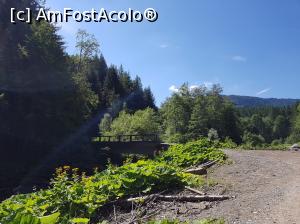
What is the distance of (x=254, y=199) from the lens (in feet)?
26.9

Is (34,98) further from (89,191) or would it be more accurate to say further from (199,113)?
(199,113)

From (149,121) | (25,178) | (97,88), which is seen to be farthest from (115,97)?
(25,178)

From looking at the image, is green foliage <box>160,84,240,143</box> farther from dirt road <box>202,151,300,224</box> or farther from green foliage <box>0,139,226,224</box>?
green foliage <box>0,139,226,224</box>

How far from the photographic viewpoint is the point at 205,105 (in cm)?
7231

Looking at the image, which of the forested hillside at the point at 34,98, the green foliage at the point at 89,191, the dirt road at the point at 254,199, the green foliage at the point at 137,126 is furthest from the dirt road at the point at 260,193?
the green foliage at the point at 137,126

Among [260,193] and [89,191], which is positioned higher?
[89,191]

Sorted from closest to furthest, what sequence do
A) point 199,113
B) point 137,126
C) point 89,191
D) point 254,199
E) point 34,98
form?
point 89,191 < point 254,199 < point 34,98 < point 137,126 < point 199,113

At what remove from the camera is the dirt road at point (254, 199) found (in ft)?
22.7

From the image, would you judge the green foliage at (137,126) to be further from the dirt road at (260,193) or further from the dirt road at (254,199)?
the dirt road at (254,199)

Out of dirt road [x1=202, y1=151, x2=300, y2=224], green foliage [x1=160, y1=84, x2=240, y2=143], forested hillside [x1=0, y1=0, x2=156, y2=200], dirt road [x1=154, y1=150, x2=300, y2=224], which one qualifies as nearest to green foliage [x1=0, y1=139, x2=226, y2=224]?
dirt road [x1=154, y1=150, x2=300, y2=224]

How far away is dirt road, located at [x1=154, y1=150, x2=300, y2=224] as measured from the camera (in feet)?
22.7

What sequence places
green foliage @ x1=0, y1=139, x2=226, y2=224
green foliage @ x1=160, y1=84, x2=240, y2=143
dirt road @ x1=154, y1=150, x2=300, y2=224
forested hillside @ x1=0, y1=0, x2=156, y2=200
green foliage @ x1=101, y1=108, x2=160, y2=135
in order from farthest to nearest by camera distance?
green foliage @ x1=160, y1=84, x2=240, y2=143 < green foliage @ x1=101, y1=108, x2=160, y2=135 < forested hillside @ x1=0, y1=0, x2=156, y2=200 < green foliage @ x1=0, y1=139, x2=226, y2=224 < dirt road @ x1=154, y1=150, x2=300, y2=224

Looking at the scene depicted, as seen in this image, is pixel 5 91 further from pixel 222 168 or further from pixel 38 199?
pixel 38 199

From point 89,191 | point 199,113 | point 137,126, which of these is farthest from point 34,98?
point 199,113
